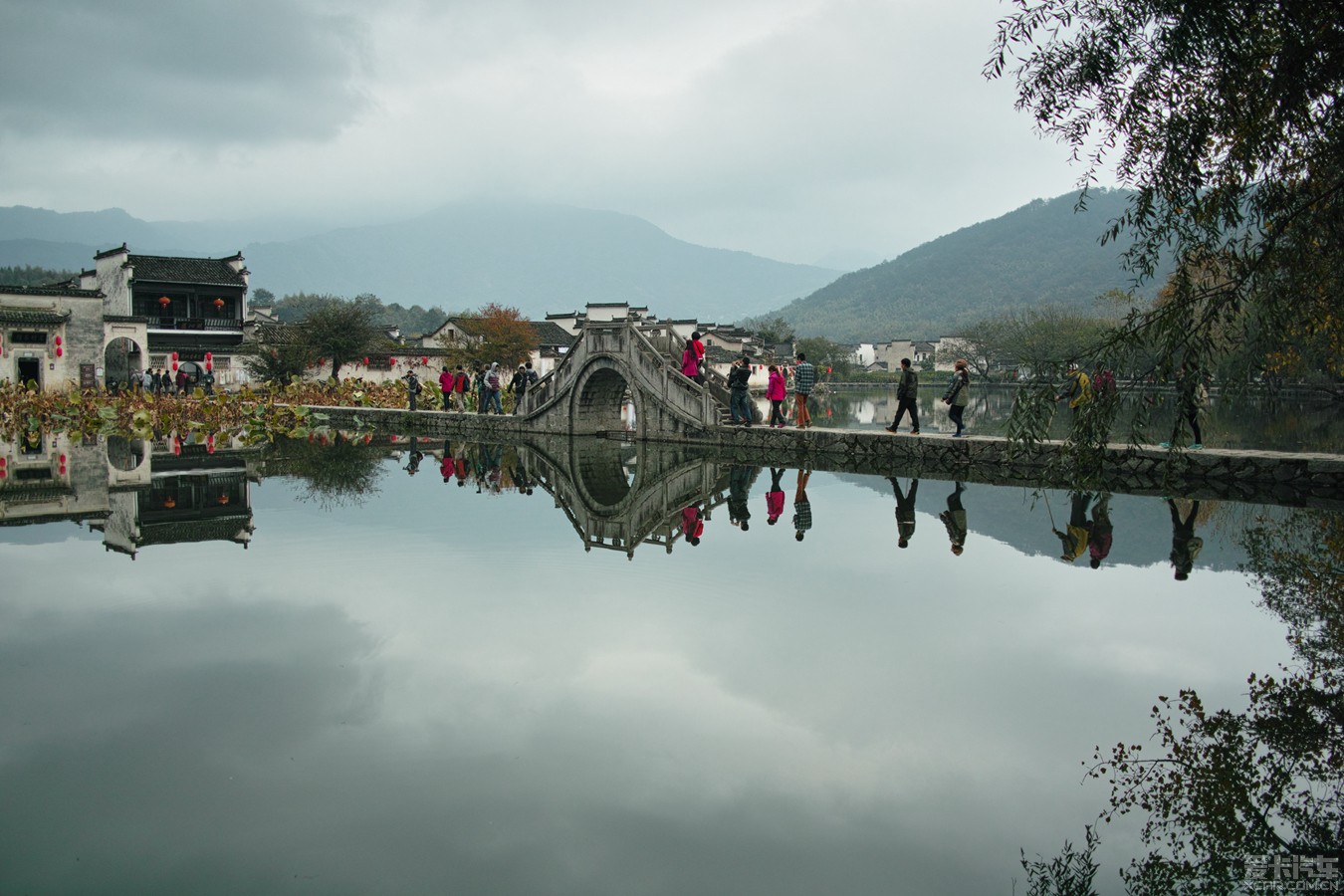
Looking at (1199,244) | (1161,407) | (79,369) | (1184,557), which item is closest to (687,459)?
(1184,557)

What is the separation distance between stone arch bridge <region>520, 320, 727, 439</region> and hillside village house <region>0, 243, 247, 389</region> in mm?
20589

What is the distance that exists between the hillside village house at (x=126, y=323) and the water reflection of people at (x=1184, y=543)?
37.9 metres

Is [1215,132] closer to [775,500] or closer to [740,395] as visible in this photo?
[775,500]

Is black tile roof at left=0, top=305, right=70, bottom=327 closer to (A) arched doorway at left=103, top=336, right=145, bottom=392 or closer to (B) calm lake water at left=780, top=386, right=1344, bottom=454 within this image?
(A) arched doorway at left=103, top=336, right=145, bottom=392

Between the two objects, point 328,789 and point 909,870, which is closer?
point 909,870

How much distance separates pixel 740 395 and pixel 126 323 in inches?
1246

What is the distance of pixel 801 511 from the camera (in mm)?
15602

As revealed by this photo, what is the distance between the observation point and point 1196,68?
9.35 meters

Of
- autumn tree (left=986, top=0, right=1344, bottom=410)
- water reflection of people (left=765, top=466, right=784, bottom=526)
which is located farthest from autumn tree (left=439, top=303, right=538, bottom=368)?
autumn tree (left=986, top=0, right=1344, bottom=410)

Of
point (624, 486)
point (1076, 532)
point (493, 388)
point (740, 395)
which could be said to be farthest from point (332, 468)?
point (1076, 532)

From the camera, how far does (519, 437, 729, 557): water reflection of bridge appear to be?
13.8 meters

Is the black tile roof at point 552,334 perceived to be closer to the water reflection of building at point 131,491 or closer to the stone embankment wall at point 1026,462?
the stone embankment wall at point 1026,462

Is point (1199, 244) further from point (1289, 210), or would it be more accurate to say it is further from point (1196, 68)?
point (1196, 68)

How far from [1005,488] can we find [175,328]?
47.1m
